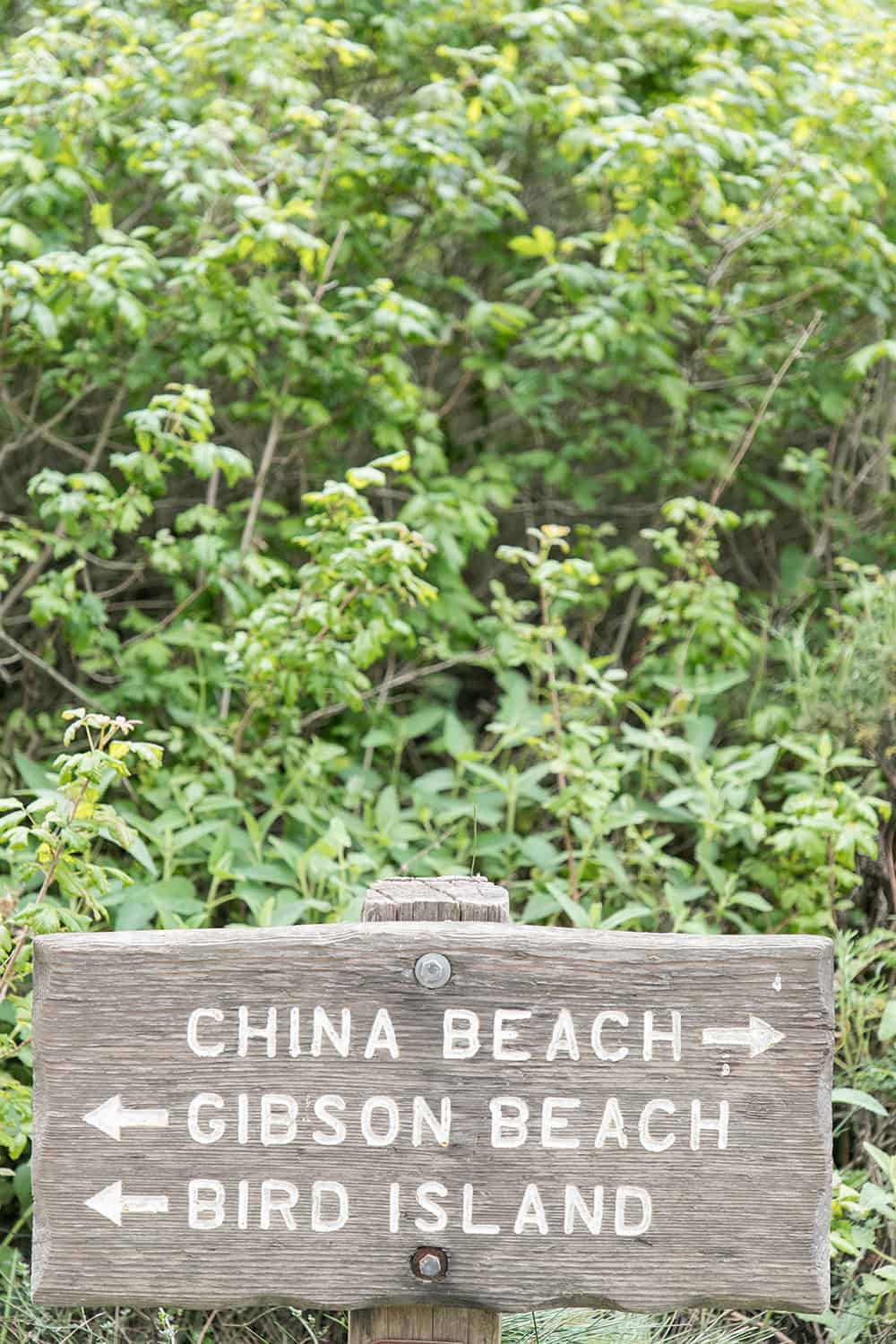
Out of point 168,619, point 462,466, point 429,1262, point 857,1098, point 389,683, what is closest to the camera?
point 429,1262

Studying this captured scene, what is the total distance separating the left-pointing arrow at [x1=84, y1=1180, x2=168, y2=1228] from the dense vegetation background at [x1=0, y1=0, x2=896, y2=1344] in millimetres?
850

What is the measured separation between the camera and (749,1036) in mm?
1508

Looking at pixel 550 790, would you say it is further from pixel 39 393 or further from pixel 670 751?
pixel 39 393

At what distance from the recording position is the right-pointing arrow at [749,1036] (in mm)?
1507

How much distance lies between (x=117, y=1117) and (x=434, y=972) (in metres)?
0.38

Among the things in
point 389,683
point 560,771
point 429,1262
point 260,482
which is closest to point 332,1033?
point 429,1262

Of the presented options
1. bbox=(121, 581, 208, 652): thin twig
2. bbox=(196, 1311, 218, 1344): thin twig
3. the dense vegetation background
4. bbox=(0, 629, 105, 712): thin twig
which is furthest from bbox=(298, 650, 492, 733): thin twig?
bbox=(196, 1311, 218, 1344): thin twig

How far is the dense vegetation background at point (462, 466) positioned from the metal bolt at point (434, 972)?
40.7 inches

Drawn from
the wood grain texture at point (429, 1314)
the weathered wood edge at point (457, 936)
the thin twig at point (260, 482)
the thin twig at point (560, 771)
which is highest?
the weathered wood edge at point (457, 936)

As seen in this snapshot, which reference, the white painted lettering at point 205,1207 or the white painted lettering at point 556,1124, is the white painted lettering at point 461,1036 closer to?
the white painted lettering at point 556,1124

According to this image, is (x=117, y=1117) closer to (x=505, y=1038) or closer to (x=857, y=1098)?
(x=505, y=1038)

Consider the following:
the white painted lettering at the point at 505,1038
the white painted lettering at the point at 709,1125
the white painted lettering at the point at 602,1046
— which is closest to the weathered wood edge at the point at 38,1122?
the white painted lettering at the point at 505,1038

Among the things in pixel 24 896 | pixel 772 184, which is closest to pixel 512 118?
pixel 772 184

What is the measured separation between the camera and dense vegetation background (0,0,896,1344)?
2.97 meters
